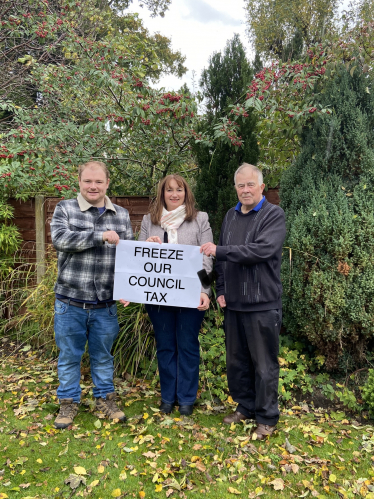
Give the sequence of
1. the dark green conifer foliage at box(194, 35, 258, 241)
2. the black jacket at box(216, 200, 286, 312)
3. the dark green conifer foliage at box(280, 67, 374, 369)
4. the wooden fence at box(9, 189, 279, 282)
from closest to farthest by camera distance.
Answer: the black jacket at box(216, 200, 286, 312) < the dark green conifer foliage at box(280, 67, 374, 369) < the dark green conifer foliage at box(194, 35, 258, 241) < the wooden fence at box(9, 189, 279, 282)

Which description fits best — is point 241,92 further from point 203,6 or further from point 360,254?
point 203,6

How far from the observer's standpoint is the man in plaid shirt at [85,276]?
3.13 metres

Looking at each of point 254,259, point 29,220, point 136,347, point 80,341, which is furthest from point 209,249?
point 29,220

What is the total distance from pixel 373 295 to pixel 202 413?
2.00 m

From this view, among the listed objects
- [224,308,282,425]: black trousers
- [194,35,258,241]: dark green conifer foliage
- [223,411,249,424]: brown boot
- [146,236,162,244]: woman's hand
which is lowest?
[223,411,249,424]: brown boot

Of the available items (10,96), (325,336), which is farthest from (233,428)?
(10,96)

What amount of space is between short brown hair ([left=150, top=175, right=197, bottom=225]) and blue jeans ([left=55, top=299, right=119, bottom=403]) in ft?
2.97

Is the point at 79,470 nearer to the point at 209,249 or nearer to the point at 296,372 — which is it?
the point at 209,249

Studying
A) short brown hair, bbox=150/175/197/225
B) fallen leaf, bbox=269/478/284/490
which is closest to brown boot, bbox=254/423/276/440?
fallen leaf, bbox=269/478/284/490

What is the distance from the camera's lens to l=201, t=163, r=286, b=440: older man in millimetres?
2977

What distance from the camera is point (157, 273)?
3.31 metres

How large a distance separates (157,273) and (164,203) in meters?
0.62

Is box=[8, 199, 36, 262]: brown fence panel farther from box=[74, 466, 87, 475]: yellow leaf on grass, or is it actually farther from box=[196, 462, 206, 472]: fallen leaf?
box=[196, 462, 206, 472]: fallen leaf

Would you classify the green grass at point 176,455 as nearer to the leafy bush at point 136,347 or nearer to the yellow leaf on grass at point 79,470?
the yellow leaf on grass at point 79,470
